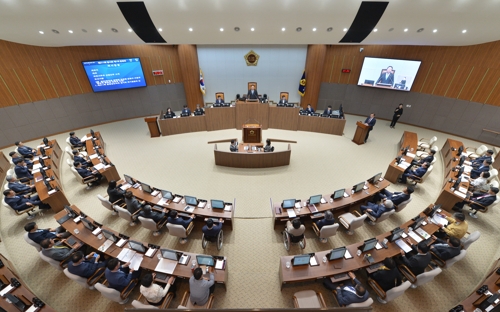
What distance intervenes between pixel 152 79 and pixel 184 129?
16.9 ft

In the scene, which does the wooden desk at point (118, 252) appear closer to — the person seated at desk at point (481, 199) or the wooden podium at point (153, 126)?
the wooden podium at point (153, 126)

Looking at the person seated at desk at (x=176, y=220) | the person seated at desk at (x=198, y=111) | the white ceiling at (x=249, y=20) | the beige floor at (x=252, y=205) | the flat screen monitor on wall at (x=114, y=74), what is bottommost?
the beige floor at (x=252, y=205)

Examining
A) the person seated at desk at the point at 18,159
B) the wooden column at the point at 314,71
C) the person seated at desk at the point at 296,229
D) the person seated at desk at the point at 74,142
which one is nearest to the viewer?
the person seated at desk at the point at 296,229

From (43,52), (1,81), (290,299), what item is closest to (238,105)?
(290,299)

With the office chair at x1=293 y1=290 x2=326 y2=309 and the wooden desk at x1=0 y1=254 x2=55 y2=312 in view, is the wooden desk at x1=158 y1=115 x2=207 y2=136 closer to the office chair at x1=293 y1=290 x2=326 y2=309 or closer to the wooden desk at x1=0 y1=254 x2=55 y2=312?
the wooden desk at x1=0 y1=254 x2=55 y2=312

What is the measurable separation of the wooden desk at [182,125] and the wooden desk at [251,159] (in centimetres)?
390

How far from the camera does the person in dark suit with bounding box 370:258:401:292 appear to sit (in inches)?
153

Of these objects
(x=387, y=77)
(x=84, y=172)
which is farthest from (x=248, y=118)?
(x=387, y=77)

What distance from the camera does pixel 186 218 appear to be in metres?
5.50

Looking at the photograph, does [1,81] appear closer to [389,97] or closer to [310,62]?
[310,62]

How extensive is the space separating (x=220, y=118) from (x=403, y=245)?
9868 mm

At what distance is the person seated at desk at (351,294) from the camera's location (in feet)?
11.7

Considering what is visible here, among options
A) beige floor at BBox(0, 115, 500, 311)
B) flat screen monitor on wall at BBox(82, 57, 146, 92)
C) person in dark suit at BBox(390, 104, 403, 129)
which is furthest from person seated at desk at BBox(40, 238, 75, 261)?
person in dark suit at BBox(390, 104, 403, 129)

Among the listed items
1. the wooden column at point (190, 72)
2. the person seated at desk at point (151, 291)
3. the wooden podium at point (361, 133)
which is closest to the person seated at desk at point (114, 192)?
the person seated at desk at point (151, 291)
